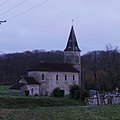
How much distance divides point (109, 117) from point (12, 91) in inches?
2729

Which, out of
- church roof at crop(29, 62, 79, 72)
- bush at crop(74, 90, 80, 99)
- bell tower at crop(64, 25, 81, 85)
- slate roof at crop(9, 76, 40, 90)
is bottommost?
bush at crop(74, 90, 80, 99)

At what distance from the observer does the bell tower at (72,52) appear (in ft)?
349

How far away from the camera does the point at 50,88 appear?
93750mm

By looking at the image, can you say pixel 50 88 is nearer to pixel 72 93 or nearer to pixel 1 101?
pixel 72 93


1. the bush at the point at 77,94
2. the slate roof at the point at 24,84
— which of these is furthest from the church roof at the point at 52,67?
the bush at the point at 77,94

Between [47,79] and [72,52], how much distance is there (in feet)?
52.9

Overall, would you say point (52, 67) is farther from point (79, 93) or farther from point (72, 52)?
point (79, 93)

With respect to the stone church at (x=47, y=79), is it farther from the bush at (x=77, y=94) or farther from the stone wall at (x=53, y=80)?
the bush at (x=77, y=94)

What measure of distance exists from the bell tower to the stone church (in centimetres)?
263

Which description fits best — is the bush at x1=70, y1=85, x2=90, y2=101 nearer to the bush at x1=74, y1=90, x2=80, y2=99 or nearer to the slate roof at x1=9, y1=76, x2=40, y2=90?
the bush at x1=74, y1=90, x2=80, y2=99

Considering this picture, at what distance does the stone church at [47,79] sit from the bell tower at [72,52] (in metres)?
2.63

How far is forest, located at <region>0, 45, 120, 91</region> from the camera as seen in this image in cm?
8750

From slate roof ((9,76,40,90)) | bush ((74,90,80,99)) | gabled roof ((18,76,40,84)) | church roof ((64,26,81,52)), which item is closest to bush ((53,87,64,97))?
gabled roof ((18,76,40,84))

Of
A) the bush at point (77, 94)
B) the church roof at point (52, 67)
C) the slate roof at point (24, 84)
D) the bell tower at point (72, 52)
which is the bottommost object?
the bush at point (77, 94)
